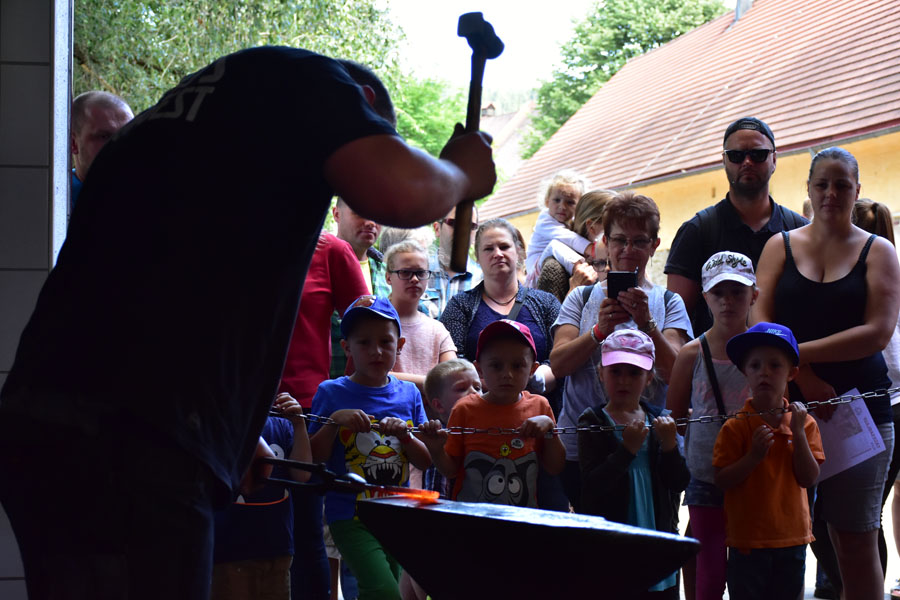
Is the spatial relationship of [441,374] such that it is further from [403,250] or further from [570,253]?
[570,253]

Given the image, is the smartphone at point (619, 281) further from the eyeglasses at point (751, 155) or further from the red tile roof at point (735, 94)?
the red tile roof at point (735, 94)

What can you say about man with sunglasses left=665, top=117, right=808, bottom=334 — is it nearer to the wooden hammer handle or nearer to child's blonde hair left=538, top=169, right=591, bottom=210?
child's blonde hair left=538, top=169, right=591, bottom=210

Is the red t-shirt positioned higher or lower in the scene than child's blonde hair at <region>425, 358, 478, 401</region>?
higher

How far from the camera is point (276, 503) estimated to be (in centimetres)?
398

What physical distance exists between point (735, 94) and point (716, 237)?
13279 mm

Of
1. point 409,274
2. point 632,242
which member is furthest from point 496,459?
point 409,274

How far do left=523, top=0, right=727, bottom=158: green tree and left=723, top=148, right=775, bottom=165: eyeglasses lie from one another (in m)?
29.6

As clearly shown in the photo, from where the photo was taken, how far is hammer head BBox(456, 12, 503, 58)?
240 centimetres

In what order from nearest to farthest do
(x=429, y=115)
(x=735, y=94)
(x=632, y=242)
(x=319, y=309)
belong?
(x=319, y=309), (x=632, y=242), (x=735, y=94), (x=429, y=115)

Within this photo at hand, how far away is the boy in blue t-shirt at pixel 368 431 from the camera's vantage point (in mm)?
3934

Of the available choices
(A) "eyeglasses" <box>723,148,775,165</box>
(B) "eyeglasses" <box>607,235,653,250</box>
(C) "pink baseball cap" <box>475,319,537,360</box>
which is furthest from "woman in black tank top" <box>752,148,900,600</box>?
(C) "pink baseball cap" <box>475,319,537,360</box>

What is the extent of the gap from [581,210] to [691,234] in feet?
4.06

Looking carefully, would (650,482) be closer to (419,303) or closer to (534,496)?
(534,496)

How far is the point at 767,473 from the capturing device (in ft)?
12.9
